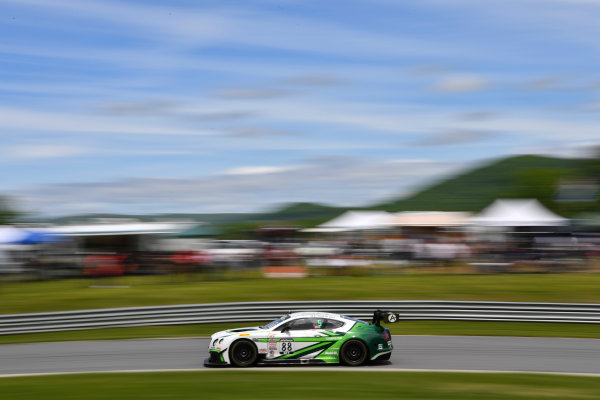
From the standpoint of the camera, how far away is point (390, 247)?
92.4ft

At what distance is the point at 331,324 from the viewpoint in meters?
12.3

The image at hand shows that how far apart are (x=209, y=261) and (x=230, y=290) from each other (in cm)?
329

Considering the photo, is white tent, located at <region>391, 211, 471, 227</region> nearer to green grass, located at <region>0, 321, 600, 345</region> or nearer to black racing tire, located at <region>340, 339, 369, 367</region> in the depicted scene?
green grass, located at <region>0, 321, 600, 345</region>

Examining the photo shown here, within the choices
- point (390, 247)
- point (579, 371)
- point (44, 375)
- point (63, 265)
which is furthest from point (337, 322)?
point (63, 265)

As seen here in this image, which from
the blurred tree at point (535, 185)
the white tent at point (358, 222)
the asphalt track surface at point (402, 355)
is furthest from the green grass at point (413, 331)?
the blurred tree at point (535, 185)

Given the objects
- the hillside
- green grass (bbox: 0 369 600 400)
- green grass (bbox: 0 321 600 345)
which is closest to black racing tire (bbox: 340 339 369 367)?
green grass (bbox: 0 369 600 400)

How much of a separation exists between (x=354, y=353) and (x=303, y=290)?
399 inches

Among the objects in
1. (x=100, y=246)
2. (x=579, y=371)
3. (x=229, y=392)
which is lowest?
(x=579, y=371)

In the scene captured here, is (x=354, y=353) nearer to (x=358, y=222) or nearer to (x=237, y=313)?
(x=237, y=313)

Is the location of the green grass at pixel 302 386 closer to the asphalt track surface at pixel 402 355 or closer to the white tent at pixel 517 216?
the asphalt track surface at pixel 402 355

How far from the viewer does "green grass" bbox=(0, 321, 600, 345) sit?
16734 millimetres

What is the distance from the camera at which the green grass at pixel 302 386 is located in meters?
9.45

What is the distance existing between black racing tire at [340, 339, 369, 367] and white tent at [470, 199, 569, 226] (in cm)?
2049

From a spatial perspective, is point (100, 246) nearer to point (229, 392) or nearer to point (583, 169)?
point (229, 392)
